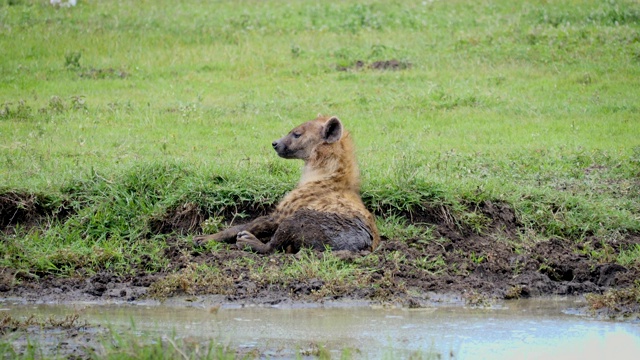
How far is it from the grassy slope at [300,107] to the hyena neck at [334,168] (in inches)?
10.2

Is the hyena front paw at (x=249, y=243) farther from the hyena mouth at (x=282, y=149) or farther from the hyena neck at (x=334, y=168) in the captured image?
the hyena mouth at (x=282, y=149)

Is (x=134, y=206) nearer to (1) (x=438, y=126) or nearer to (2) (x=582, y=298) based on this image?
(2) (x=582, y=298)

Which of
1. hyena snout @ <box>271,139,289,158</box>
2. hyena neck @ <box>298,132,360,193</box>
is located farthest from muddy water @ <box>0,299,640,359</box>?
hyena snout @ <box>271,139,289,158</box>

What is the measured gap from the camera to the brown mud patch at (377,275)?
21.7 ft

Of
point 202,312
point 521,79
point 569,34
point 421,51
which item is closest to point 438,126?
point 521,79

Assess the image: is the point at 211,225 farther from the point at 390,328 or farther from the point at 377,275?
the point at 390,328

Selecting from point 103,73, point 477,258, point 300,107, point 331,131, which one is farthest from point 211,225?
point 103,73

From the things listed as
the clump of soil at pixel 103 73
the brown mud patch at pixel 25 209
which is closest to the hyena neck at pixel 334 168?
the brown mud patch at pixel 25 209

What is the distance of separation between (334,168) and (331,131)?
1.07ft

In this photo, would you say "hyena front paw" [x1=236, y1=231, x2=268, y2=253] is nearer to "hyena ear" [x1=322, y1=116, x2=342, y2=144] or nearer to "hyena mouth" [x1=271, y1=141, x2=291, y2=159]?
"hyena mouth" [x1=271, y1=141, x2=291, y2=159]

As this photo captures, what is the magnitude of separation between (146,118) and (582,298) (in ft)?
18.3

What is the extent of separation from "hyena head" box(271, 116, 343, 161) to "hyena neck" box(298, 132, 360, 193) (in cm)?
5

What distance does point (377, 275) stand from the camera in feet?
22.3

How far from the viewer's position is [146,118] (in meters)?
10.8
